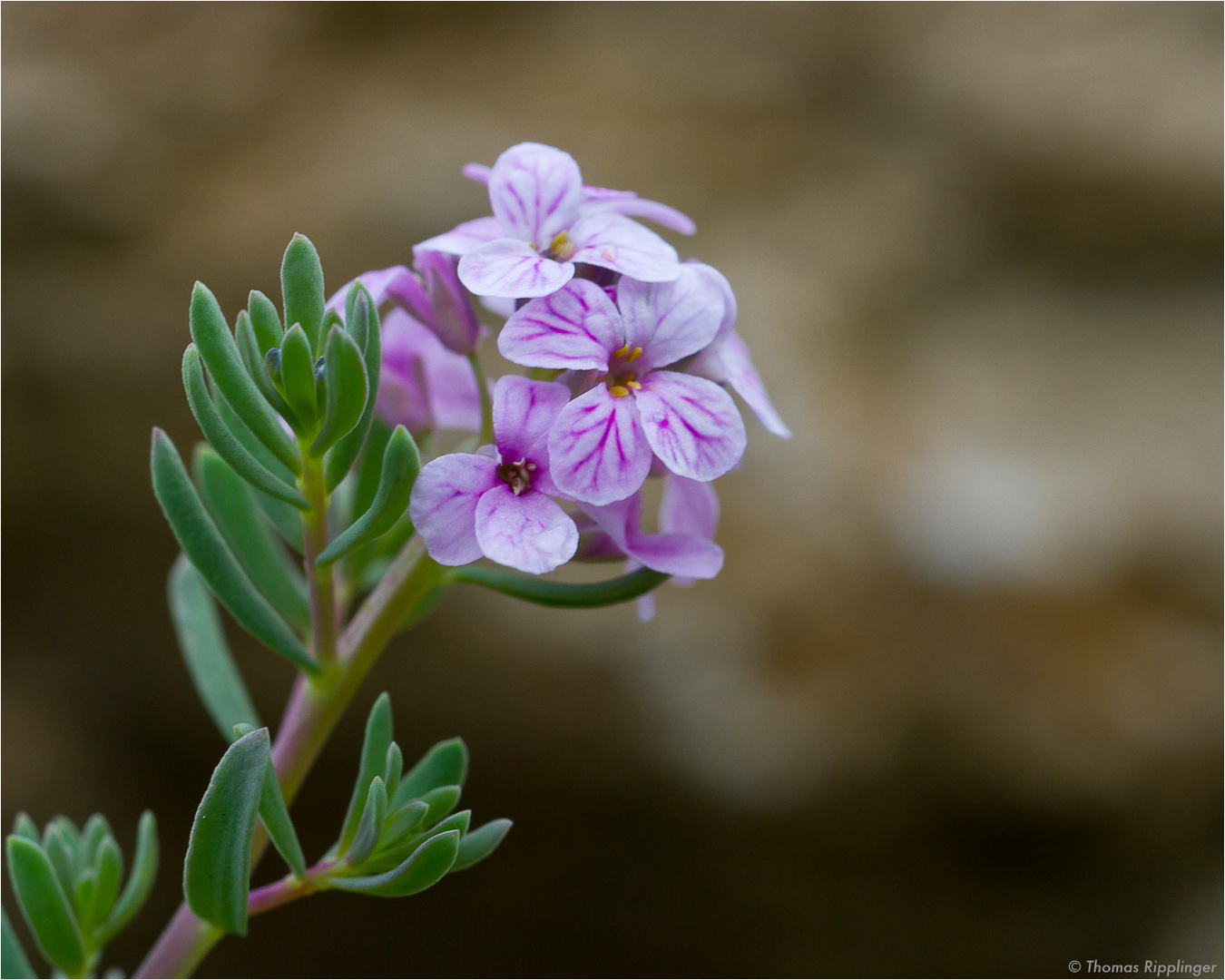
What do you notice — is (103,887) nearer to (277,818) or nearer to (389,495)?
(277,818)

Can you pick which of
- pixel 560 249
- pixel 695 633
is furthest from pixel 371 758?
pixel 695 633

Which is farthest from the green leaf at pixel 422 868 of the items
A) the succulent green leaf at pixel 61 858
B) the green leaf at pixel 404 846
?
the succulent green leaf at pixel 61 858

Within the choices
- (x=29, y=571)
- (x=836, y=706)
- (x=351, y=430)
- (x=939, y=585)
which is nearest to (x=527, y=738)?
(x=836, y=706)

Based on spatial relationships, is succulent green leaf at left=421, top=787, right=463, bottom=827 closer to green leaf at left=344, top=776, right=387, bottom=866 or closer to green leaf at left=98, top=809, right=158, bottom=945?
green leaf at left=344, top=776, right=387, bottom=866

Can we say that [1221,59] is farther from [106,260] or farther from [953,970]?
[106,260]

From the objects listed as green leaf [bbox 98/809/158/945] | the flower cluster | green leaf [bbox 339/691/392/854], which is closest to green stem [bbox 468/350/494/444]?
the flower cluster

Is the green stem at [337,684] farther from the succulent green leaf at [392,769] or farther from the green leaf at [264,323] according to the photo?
the green leaf at [264,323]
